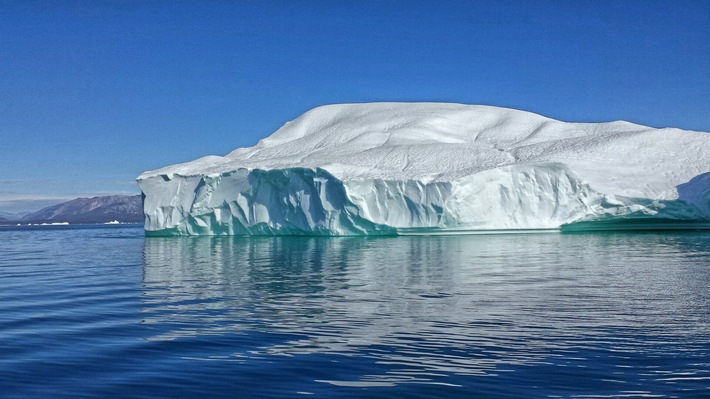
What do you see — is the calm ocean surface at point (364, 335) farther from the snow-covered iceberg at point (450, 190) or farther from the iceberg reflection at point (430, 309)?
the snow-covered iceberg at point (450, 190)

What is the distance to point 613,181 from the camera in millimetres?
28219

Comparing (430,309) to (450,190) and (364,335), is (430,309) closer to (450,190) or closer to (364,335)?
(364,335)

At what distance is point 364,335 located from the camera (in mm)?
6547

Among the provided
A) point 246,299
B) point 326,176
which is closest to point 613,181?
point 326,176

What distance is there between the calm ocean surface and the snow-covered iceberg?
15293 millimetres

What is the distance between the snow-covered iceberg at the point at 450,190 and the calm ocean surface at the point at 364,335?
15.3 m

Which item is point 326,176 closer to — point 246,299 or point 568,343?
point 246,299

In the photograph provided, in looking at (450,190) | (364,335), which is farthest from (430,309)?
(450,190)

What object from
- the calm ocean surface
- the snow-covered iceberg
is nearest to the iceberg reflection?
the calm ocean surface

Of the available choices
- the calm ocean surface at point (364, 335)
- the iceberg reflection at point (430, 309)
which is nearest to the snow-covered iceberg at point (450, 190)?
the iceberg reflection at point (430, 309)

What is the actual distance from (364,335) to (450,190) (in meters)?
21.5

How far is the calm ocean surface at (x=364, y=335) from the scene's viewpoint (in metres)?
4.72

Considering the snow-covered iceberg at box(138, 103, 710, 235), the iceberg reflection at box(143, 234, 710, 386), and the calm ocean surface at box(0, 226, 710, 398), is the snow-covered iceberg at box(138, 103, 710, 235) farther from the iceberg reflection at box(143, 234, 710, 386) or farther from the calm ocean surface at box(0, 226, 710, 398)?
the calm ocean surface at box(0, 226, 710, 398)

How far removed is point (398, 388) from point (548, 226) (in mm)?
26028
